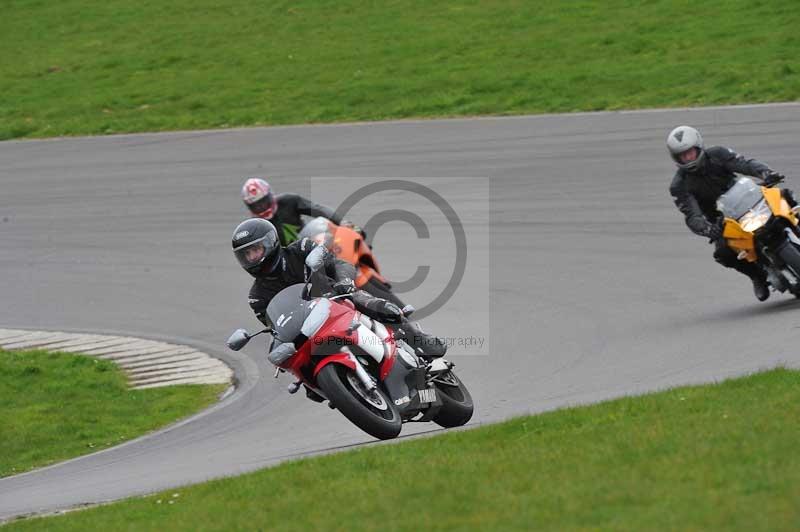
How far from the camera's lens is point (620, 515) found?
18.4 ft

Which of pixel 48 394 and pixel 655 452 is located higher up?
pixel 655 452

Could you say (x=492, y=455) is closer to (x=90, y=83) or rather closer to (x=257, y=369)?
(x=257, y=369)

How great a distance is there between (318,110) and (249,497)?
19906 mm

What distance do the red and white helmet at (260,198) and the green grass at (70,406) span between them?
70.7 inches

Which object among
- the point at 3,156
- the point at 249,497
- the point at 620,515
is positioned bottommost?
the point at 3,156

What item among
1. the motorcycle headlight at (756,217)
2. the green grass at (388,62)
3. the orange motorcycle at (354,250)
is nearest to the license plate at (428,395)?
the orange motorcycle at (354,250)

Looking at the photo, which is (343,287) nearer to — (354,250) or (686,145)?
(354,250)

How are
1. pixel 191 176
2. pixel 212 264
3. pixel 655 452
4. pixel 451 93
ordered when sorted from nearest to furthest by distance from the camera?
pixel 655 452 < pixel 212 264 < pixel 191 176 < pixel 451 93

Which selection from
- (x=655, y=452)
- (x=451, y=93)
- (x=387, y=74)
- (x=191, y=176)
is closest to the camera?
(x=655, y=452)

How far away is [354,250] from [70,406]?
143 inches

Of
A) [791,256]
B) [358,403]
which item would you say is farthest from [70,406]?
[791,256]

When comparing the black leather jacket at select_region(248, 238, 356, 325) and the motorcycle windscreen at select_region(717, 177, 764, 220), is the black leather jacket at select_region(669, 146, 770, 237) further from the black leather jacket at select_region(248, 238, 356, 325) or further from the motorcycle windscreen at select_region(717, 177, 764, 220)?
the black leather jacket at select_region(248, 238, 356, 325)

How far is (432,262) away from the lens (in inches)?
669

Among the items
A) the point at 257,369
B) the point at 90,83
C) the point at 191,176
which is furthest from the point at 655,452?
the point at 90,83
